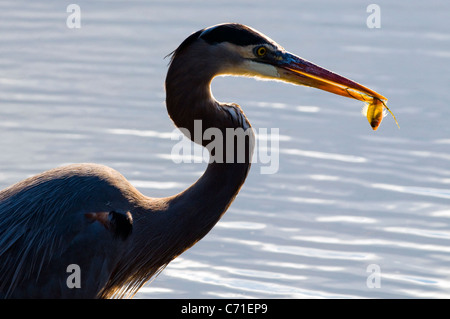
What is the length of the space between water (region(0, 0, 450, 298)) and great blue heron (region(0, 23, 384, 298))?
1.31 meters

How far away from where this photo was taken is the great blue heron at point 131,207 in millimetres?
5914

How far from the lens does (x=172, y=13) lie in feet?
42.0

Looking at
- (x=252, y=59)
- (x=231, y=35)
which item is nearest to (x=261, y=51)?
(x=252, y=59)

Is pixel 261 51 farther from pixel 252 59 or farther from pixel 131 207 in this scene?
pixel 131 207

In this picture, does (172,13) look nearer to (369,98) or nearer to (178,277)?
(178,277)

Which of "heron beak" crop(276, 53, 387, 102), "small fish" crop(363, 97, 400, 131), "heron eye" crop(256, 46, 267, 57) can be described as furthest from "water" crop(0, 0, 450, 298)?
"heron eye" crop(256, 46, 267, 57)

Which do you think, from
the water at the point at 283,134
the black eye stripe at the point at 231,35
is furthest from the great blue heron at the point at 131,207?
the water at the point at 283,134

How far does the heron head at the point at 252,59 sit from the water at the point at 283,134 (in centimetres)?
169

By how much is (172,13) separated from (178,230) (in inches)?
274

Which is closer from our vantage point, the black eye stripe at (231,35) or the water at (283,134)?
the black eye stripe at (231,35)

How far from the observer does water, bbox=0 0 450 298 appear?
Answer: 776 centimetres

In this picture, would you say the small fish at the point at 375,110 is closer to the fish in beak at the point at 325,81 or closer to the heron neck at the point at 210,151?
the fish in beak at the point at 325,81

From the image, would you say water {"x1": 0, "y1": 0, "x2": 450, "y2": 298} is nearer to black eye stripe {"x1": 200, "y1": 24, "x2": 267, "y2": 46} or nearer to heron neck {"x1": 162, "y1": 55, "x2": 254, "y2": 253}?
heron neck {"x1": 162, "y1": 55, "x2": 254, "y2": 253}

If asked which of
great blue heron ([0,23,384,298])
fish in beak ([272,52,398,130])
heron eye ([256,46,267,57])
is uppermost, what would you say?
heron eye ([256,46,267,57])
